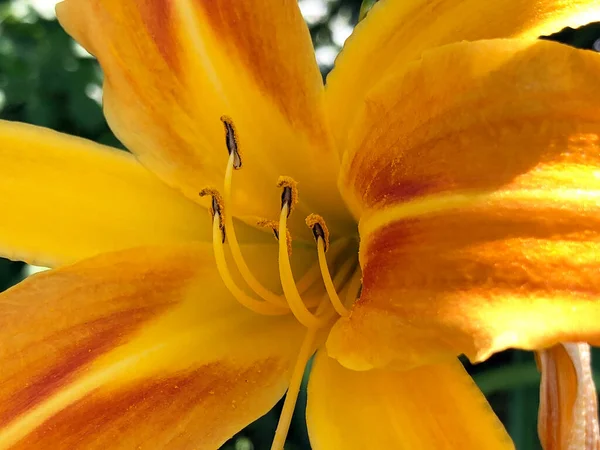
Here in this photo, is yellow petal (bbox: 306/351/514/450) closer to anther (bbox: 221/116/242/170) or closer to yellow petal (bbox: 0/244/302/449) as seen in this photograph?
yellow petal (bbox: 0/244/302/449)

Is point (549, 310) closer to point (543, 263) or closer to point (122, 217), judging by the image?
point (543, 263)

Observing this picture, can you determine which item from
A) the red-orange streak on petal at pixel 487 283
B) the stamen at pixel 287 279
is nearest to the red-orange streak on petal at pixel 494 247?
the red-orange streak on petal at pixel 487 283

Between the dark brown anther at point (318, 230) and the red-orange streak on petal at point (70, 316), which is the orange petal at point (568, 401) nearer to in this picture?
the dark brown anther at point (318, 230)

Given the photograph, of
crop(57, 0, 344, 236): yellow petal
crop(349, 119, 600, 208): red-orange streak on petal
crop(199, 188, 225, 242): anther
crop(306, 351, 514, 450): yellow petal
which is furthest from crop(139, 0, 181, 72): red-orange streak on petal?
crop(306, 351, 514, 450): yellow petal

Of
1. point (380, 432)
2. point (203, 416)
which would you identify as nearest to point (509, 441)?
point (380, 432)

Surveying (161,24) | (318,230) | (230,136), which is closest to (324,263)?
(318,230)

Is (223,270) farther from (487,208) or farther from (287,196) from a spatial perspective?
(487,208)
